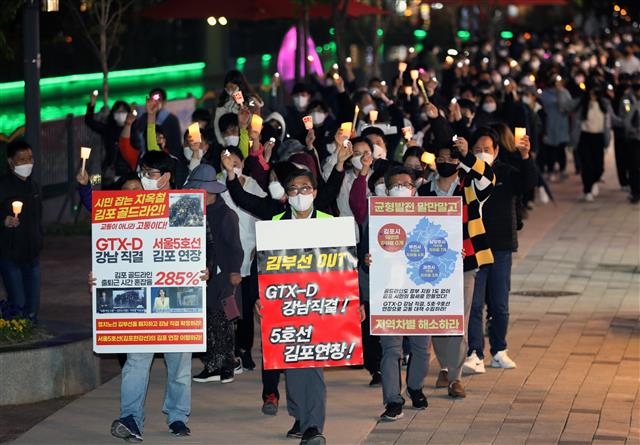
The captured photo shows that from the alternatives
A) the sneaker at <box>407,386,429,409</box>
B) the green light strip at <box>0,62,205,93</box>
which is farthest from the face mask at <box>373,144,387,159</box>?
the green light strip at <box>0,62,205,93</box>

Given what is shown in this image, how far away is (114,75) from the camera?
114 feet

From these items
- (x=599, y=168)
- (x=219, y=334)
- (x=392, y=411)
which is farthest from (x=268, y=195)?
(x=599, y=168)

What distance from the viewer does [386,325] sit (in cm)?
1202

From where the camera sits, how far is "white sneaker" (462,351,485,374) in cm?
1376

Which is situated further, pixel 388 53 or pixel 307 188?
pixel 388 53

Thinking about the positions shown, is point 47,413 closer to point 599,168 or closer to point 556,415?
point 556,415

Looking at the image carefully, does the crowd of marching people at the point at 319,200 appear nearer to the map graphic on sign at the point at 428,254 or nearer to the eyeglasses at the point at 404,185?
the eyeglasses at the point at 404,185

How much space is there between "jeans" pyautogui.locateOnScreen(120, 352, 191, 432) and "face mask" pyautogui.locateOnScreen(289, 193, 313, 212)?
1206 mm

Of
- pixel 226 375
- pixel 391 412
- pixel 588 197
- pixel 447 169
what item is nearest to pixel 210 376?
pixel 226 375

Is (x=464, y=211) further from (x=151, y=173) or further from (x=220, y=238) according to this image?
(x=151, y=173)

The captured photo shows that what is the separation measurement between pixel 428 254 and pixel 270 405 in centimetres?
146

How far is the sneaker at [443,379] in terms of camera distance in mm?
13141

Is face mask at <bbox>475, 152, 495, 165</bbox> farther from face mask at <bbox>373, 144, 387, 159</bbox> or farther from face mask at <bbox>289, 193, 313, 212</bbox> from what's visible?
face mask at <bbox>289, 193, 313, 212</bbox>

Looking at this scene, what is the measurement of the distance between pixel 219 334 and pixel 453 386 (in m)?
1.80
